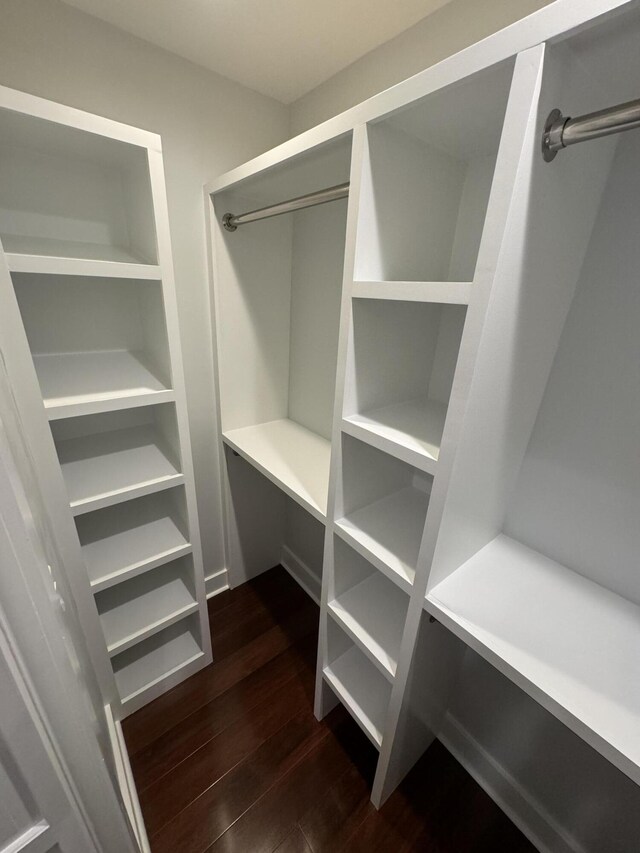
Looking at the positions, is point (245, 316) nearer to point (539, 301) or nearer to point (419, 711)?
point (539, 301)

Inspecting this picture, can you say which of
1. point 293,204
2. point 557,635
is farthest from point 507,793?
point 293,204

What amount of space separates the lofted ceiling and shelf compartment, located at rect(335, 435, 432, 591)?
113 centimetres

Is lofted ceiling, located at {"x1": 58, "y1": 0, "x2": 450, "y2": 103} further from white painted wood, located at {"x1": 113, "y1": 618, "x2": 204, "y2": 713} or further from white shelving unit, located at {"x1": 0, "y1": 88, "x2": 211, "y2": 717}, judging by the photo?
Result: white painted wood, located at {"x1": 113, "y1": 618, "x2": 204, "y2": 713}

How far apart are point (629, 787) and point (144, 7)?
2.44 meters

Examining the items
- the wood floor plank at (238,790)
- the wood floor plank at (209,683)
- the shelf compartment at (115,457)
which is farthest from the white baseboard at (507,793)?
the shelf compartment at (115,457)

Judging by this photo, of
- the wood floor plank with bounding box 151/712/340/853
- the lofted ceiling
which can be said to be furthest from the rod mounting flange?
the wood floor plank with bounding box 151/712/340/853

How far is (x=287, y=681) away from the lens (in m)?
1.54

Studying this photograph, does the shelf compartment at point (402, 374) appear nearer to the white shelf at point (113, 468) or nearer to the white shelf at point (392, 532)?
the white shelf at point (392, 532)

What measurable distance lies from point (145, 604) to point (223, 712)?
0.55m

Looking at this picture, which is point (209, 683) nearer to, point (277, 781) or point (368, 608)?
point (277, 781)

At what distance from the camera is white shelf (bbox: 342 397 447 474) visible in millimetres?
760

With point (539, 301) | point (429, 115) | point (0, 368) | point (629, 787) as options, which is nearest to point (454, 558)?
point (539, 301)

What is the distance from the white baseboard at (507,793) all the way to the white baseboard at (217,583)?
1.25 m

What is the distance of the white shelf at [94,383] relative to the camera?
1.00 m
